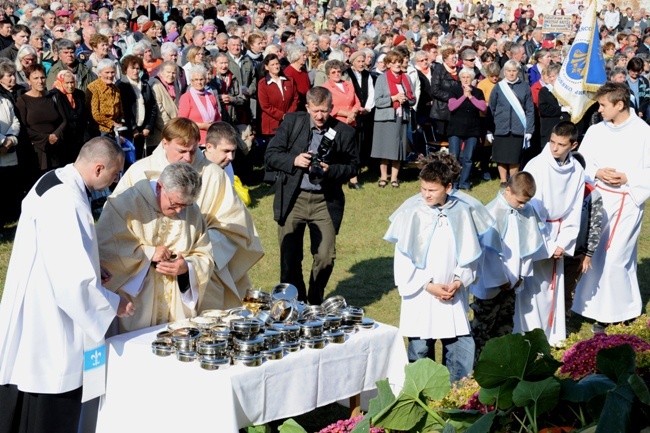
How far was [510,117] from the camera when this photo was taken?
13.9 m

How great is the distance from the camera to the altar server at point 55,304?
476 cm

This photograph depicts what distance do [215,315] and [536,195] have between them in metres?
3.21

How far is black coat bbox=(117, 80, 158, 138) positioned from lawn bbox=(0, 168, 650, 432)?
69.8 inches

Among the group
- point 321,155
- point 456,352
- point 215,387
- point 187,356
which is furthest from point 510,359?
point 321,155

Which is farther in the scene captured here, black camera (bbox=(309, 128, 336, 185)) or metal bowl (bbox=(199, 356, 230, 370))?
black camera (bbox=(309, 128, 336, 185))

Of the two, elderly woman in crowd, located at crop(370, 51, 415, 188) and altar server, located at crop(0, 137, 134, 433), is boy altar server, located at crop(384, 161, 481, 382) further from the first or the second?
elderly woman in crowd, located at crop(370, 51, 415, 188)

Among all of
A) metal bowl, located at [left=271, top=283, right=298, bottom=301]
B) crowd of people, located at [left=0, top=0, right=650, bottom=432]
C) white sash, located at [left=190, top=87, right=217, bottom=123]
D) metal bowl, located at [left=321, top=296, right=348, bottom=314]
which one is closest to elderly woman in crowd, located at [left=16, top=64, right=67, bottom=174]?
crowd of people, located at [left=0, top=0, right=650, bottom=432]

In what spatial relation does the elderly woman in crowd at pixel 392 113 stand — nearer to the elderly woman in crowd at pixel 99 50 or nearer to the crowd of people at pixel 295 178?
the crowd of people at pixel 295 178

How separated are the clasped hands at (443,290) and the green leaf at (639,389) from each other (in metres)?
3.80

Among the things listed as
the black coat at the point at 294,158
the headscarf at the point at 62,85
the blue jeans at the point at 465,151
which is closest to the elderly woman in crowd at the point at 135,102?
the headscarf at the point at 62,85

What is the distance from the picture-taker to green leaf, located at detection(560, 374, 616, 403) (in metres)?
2.45

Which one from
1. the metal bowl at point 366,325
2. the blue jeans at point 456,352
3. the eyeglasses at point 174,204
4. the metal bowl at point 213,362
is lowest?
the blue jeans at point 456,352

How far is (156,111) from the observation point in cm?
1184

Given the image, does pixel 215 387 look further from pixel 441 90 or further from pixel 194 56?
pixel 441 90
